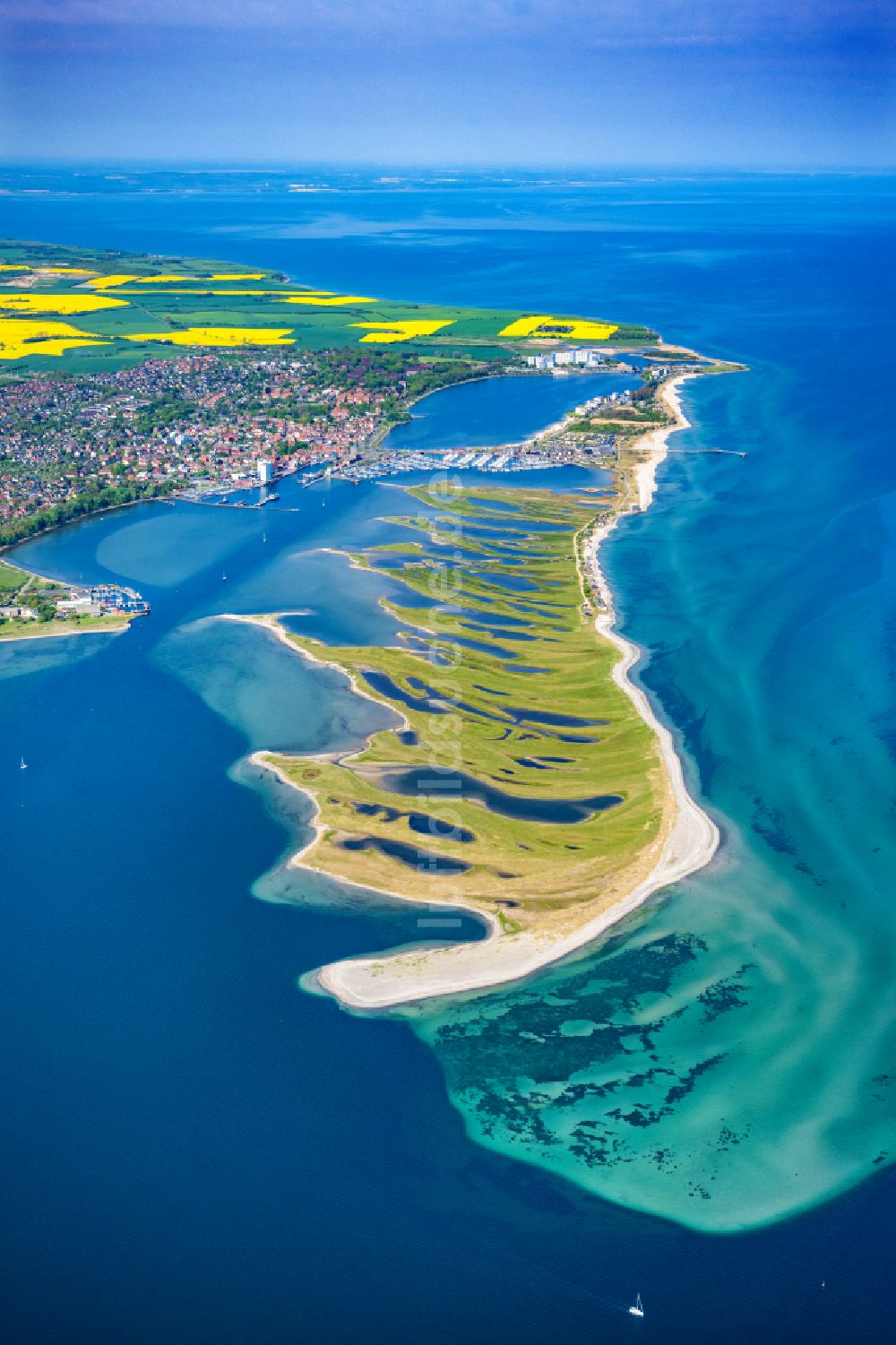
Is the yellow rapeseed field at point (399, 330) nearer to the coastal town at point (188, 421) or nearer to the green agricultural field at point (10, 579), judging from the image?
the coastal town at point (188, 421)

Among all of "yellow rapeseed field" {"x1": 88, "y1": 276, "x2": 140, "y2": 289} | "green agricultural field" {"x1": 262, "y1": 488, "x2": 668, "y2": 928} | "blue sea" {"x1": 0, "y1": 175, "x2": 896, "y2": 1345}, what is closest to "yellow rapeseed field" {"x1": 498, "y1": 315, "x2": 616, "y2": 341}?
"yellow rapeseed field" {"x1": 88, "y1": 276, "x2": 140, "y2": 289}

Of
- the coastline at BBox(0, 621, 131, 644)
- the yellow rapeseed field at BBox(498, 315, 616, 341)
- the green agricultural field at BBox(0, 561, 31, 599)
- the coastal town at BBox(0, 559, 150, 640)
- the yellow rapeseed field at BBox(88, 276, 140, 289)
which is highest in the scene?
the yellow rapeseed field at BBox(88, 276, 140, 289)

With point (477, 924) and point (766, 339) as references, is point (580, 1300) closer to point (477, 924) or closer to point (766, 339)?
point (477, 924)

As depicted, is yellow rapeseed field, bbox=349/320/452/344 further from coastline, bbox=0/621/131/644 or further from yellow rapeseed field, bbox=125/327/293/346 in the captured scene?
coastline, bbox=0/621/131/644

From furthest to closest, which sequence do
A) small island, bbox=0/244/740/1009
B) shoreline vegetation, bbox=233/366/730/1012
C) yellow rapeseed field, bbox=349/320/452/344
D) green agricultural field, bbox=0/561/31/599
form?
yellow rapeseed field, bbox=349/320/452/344, green agricultural field, bbox=0/561/31/599, small island, bbox=0/244/740/1009, shoreline vegetation, bbox=233/366/730/1012

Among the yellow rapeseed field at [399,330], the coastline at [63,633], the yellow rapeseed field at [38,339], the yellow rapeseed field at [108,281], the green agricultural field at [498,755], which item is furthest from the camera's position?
the yellow rapeseed field at [108,281]

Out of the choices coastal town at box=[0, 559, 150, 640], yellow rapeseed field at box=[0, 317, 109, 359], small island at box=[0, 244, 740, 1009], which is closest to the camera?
small island at box=[0, 244, 740, 1009]

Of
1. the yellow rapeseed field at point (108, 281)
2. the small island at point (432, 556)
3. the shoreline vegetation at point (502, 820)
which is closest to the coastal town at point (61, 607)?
the small island at point (432, 556)
